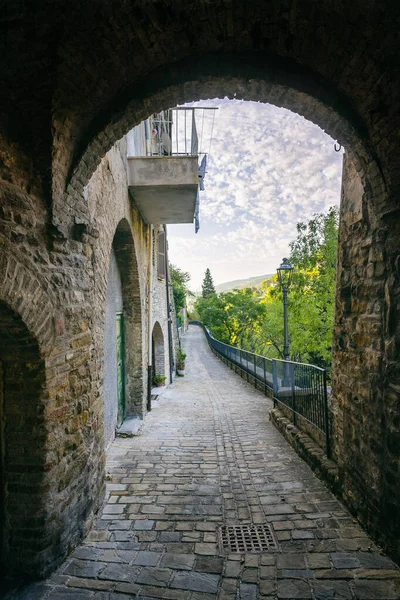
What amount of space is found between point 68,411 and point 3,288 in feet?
4.76

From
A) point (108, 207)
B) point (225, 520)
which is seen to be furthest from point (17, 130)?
point (225, 520)

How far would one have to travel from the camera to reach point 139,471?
494cm

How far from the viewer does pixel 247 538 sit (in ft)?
11.0

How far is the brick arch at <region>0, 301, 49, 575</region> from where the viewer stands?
112 inches

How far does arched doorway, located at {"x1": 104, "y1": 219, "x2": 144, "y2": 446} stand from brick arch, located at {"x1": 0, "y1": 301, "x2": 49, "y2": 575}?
11.6 ft

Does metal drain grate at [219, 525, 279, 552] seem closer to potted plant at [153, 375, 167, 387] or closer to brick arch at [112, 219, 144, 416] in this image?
brick arch at [112, 219, 144, 416]

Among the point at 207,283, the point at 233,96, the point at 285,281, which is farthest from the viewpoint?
the point at 207,283

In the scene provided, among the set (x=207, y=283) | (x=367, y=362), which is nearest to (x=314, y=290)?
(x=367, y=362)

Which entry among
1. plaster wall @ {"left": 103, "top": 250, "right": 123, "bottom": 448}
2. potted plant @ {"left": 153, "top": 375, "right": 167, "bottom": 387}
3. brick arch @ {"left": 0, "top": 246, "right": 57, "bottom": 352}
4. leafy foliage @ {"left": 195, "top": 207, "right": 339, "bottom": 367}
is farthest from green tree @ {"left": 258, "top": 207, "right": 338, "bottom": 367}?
brick arch @ {"left": 0, "top": 246, "right": 57, "bottom": 352}

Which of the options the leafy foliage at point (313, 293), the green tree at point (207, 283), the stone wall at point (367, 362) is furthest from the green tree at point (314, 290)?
the green tree at point (207, 283)

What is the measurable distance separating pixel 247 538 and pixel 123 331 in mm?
5356

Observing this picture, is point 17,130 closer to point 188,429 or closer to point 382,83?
point 382,83

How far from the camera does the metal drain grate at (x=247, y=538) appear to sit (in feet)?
10.5

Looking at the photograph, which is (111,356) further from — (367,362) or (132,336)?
(367,362)
